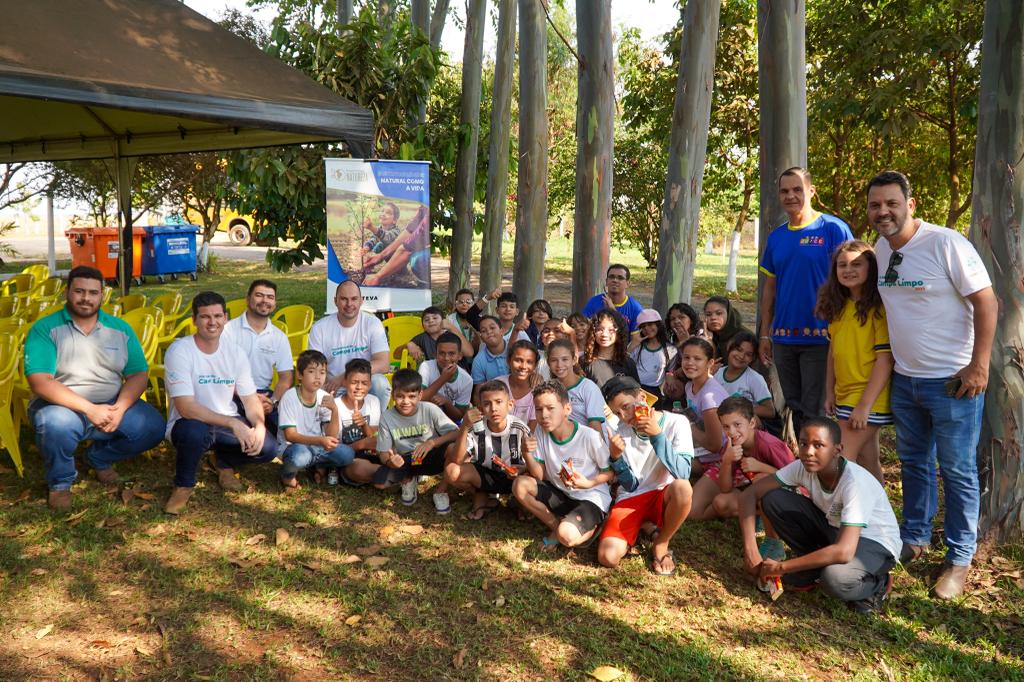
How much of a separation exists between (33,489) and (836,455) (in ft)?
15.1

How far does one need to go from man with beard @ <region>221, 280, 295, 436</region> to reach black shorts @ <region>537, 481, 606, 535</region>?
197cm

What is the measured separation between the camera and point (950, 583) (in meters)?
3.76

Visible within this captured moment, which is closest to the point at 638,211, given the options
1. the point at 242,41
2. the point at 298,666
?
the point at 242,41

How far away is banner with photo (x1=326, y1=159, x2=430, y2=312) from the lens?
7.86 m

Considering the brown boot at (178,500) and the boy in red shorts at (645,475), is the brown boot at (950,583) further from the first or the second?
the brown boot at (178,500)

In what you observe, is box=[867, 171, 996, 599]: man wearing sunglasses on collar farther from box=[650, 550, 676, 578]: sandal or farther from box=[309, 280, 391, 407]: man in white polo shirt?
box=[309, 280, 391, 407]: man in white polo shirt

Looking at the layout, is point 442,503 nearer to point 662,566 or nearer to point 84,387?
point 662,566

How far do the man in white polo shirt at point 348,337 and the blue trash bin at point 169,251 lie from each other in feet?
46.8

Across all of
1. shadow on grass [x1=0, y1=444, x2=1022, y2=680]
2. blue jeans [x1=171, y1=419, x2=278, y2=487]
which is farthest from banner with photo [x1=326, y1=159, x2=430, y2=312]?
shadow on grass [x1=0, y1=444, x2=1022, y2=680]

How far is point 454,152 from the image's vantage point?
37.1 feet

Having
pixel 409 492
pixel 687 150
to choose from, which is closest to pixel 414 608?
pixel 409 492

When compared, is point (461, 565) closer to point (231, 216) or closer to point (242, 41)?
point (242, 41)

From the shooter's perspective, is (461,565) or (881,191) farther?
(461,565)

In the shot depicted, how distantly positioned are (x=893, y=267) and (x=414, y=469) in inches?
115
